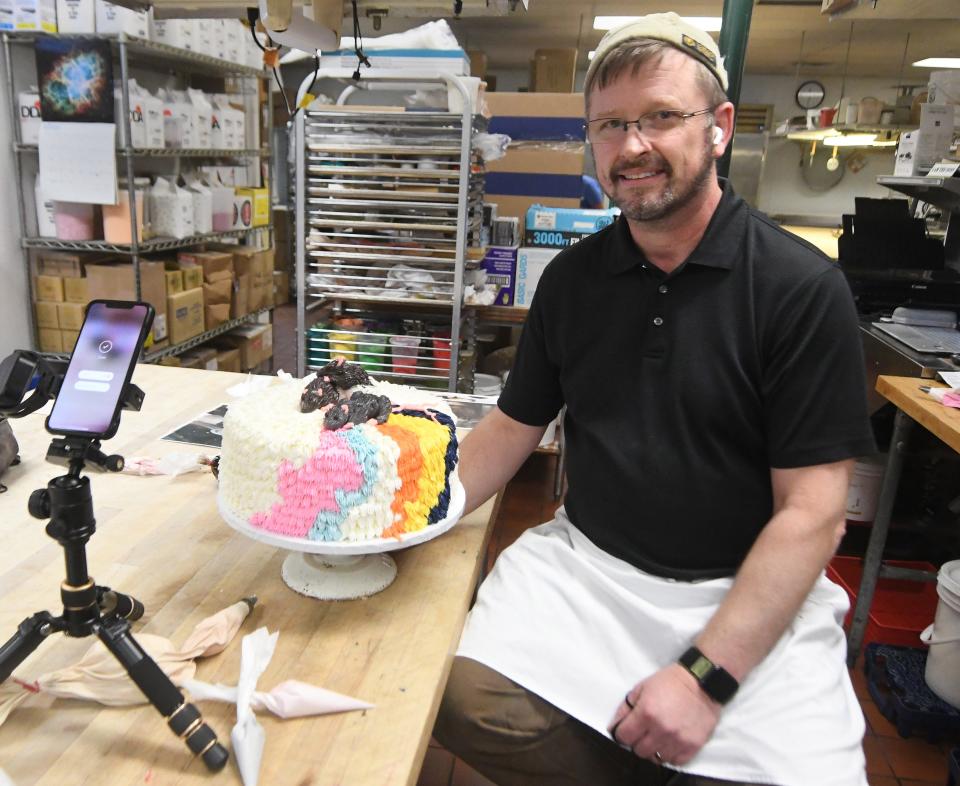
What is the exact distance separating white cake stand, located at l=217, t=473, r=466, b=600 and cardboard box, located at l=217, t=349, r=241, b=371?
3271 millimetres

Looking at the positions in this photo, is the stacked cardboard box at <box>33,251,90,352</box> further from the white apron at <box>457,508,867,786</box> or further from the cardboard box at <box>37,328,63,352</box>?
the white apron at <box>457,508,867,786</box>

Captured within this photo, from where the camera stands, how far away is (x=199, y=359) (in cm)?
391

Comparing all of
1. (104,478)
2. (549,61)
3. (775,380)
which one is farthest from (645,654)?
(549,61)

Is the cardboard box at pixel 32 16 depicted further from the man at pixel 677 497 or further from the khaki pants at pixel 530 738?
the khaki pants at pixel 530 738

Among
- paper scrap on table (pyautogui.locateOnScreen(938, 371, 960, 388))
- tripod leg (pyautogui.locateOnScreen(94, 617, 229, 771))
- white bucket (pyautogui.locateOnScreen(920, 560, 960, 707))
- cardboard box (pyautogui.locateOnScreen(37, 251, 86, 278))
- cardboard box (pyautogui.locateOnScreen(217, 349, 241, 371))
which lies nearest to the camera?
tripod leg (pyautogui.locateOnScreen(94, 617, 229, 771))

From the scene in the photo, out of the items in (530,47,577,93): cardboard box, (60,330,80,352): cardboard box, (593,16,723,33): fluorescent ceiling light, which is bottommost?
(60,330,80,352): cardboard box

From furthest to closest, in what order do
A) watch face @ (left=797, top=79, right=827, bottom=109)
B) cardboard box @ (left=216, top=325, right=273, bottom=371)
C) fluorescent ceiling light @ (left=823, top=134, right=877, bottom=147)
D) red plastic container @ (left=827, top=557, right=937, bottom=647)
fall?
watch face @ (left=797, top=79, right=827, bottom=109), fluorescent ceiling light @ (left=823, top=134, right=877, bottom=147), cardboard box @ (left=216, top=325, right=273, bottom=371), red plastic container @ (left=827, top=557, right=937, bottom=647)

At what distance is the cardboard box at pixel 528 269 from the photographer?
9.17 feet

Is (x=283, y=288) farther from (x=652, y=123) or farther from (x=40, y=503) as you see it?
(x=40, y=503)

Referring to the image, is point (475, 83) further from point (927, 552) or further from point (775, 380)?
point (927, 552)

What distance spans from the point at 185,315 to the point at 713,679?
328cm

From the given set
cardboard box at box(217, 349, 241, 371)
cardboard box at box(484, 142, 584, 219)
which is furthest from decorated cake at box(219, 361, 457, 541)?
cardboard box at box(217, 349, 241, 371)

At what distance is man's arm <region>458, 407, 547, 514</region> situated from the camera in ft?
4.31

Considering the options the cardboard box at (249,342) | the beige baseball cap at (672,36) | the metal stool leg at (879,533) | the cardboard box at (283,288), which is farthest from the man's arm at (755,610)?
the cardboard box at (283,288)
